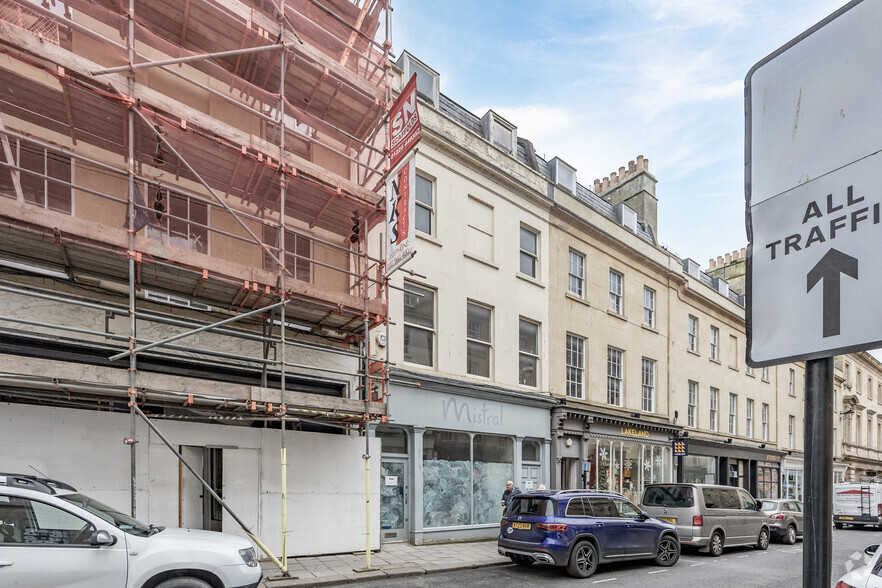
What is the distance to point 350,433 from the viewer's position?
1327cm

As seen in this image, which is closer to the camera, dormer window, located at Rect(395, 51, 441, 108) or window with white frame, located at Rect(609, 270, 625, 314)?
dormer window, located at Rect(395, 51, 441, 108)

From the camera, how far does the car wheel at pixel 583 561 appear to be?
11023mm

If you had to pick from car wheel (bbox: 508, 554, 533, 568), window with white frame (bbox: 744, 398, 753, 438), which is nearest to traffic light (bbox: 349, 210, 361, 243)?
car wheel (bbox: 508, 554, 533, 568)

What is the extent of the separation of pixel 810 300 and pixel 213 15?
39.6ft

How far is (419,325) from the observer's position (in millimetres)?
15227

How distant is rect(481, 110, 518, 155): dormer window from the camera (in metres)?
18.6

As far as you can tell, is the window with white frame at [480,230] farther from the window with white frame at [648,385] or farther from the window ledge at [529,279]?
the window with white frame at [648,385]

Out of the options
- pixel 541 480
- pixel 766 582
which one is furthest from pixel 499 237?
pixel 766 582

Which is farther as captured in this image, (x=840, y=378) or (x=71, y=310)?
(x=840, y=378)

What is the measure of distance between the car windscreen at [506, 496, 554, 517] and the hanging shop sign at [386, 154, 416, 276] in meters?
5.45

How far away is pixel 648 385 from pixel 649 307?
3209mm

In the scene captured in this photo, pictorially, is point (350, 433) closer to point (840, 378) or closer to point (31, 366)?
point (31, 366)

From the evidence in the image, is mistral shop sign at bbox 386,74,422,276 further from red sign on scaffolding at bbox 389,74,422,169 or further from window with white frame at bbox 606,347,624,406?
window with white frame at bbox 606,347,624,406

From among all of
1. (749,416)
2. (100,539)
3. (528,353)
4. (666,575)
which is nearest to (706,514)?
(666,575)
